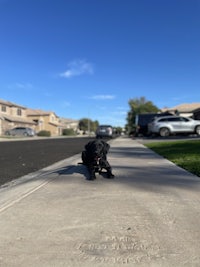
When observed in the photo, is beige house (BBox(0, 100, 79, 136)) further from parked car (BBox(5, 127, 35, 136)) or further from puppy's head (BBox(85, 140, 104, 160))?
puppy's head (BBox(85, 140, 104, 160))

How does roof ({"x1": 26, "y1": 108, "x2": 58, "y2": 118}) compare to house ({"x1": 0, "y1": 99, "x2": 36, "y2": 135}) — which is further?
roof ({"x1": 26, "y1": 108, "x2": 58, "y2": 118})

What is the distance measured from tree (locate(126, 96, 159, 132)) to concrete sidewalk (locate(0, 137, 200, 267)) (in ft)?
302

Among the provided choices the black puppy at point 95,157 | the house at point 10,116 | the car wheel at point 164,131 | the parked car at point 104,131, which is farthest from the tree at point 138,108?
the black puppy at point 95,157

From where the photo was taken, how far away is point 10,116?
74250mm

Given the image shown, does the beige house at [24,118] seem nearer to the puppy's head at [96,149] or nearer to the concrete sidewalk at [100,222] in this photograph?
the puppy's head at [96,149]

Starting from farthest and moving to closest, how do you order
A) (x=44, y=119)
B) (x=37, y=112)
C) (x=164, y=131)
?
1. (x=37, y=112)
2. (x=44, y=119)
3. (x=164, y=131)

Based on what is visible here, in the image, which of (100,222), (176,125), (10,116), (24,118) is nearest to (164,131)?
(176,125)

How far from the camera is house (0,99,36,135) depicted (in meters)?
67.2

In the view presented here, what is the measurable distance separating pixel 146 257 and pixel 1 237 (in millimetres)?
1763

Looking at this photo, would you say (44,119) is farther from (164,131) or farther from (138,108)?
(164,131)

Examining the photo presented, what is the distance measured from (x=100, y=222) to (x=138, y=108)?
3968 inches

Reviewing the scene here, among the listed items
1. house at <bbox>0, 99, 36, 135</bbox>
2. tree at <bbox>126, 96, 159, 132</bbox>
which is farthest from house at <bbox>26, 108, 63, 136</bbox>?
tree at <bbox>126, 96, 159, 132</bbox>

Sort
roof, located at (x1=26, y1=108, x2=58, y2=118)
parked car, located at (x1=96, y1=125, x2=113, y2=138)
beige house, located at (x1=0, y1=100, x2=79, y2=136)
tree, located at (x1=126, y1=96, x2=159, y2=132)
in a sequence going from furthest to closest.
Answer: tree, located at (x1=126, y1=96, x2=159, y2=132) → roof, located at (x1=26, y1=108, x2=58, y2=118) → beige house, located at (x1=0, y1=100, x2=79, y2=136) → parked car, located at (x1=96, y1=125, x2=113, y2=138)

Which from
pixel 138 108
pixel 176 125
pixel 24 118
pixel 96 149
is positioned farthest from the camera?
pixel 138 108
